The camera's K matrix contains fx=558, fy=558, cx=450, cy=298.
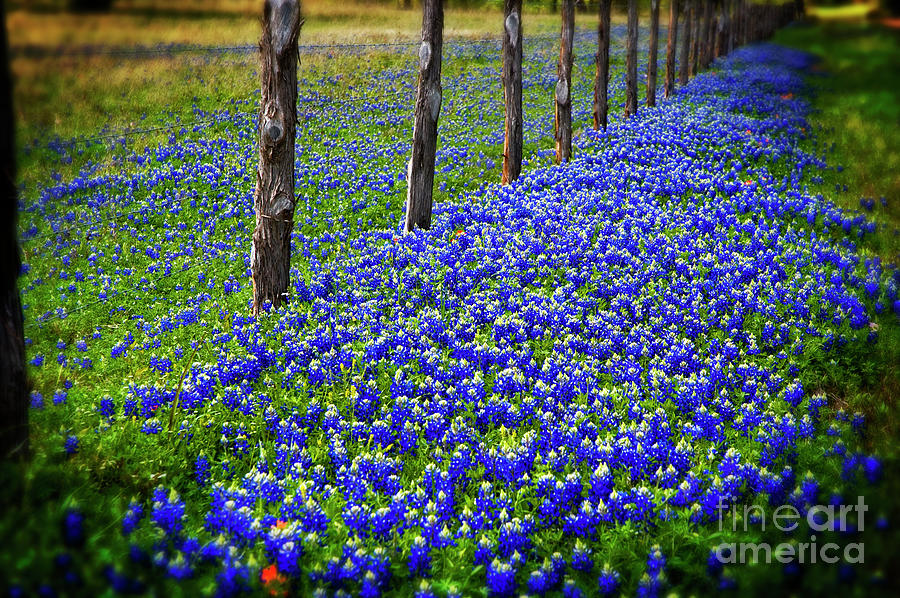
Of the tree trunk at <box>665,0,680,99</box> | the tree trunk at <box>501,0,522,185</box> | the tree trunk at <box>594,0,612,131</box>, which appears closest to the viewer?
the tree trunk at <box>501,0,522,185</box>

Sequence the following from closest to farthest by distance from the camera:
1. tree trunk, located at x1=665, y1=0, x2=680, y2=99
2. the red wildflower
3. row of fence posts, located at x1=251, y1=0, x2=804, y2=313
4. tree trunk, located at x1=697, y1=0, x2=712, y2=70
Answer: the red wildflower → row of fence posts, located at x1=251, y1=0, x2=804, y2=313 → tree trunk, located at x1=665, y1=0, x2=680, y2=99 → tree trunk, located at x1=697, y1=0, x2=712, y2=70

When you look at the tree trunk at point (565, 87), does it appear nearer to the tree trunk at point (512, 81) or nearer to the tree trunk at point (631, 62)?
the tree trunk at point (512, 81)

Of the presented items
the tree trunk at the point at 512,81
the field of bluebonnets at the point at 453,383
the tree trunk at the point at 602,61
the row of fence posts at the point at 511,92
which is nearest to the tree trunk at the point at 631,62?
the row of fence posts at the point at 511,92

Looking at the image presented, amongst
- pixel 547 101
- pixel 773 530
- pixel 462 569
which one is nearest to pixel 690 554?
pixel 773 530

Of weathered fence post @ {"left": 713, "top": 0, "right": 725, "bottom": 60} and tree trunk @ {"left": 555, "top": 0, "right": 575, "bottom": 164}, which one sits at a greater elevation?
weathered fence post @ {"left": 713, "top": 0, "right": 725, "bottom": 60}

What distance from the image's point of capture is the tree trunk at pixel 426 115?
391 inches

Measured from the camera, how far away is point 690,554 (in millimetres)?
4102

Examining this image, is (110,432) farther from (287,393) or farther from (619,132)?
(619,132)

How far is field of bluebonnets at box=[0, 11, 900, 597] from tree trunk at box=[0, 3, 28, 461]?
17.9 inches

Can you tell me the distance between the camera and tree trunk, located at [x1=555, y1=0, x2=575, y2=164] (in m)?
13.5

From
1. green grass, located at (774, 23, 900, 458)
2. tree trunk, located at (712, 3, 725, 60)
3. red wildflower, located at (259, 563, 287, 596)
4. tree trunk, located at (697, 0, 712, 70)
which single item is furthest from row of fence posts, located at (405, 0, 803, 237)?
tree trunk, located at (712, 3, 725, 60)

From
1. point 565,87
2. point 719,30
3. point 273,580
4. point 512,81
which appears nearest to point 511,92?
point 512,81

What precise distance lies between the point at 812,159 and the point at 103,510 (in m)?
16.5

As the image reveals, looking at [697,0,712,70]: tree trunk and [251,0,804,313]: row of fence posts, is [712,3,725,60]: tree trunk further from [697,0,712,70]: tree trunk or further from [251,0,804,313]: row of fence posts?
→ [251,0,804,313]: row of fence posts
